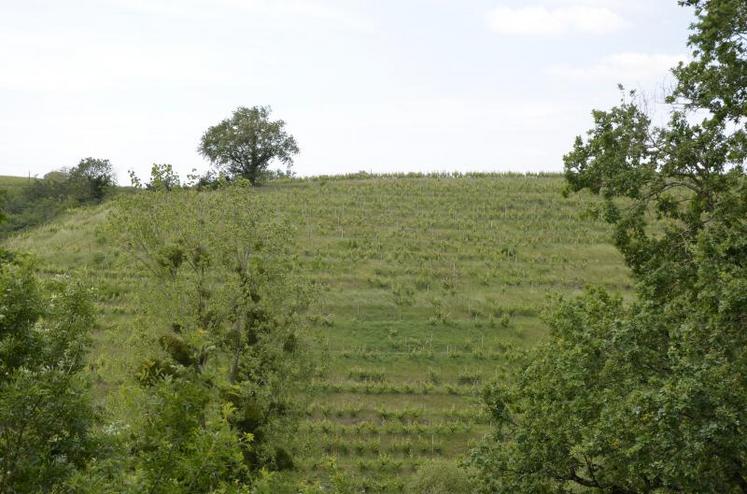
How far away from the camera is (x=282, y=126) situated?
77312 mm

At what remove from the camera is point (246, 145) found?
7544cm

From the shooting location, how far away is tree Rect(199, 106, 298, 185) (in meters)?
74.9

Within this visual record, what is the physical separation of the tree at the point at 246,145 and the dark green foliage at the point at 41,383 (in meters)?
65.2

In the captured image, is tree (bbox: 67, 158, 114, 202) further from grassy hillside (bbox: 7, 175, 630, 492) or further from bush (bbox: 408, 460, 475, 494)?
bush (bbox: 408, 460, 475, 494)

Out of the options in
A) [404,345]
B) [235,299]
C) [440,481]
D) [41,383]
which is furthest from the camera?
[404,345]

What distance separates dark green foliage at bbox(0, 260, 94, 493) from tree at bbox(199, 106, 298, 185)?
65.2 m

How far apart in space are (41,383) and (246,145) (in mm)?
67983

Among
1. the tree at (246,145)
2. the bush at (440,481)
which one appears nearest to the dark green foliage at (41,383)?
the bush at (440,481)

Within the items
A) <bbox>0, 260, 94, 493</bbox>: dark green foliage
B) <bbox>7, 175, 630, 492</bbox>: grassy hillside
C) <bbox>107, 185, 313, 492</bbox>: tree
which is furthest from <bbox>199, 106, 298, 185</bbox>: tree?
<bbox>0, 260, 94, 493</bbox>: dark green foliage

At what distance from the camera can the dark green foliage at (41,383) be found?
9117 mm

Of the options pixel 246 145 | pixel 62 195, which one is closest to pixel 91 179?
pixel 62 195

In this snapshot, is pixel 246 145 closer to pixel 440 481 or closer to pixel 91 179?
pixel 91 179

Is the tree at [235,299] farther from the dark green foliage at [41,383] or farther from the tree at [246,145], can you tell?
the tree at [246,145]

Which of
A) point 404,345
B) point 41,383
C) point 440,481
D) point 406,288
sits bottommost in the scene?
point 440,481
